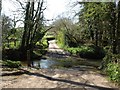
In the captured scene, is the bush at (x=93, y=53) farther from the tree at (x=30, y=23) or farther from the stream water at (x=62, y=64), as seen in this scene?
the tree at (x=30, y=23)

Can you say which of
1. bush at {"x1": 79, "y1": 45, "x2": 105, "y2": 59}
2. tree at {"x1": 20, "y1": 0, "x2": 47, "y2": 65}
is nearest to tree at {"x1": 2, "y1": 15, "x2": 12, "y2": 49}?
tree at {"x1": 20, "y1": 0, "x2": 47, "y2": 65}

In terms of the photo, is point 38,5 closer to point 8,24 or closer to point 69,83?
point 8,24

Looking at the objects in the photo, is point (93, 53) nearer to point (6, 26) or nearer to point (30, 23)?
point (30, 23)

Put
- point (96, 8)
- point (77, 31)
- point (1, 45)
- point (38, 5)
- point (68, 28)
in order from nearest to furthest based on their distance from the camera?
point (96, 8), point (1, 45), point (38, 5), point (77, 31), point (68, 28)

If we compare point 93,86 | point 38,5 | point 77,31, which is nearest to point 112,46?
point 93,86

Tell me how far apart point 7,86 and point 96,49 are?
19829 millimetres

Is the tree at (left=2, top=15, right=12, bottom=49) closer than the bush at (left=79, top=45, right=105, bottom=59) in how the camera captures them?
Yes

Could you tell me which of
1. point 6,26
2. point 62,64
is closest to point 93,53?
point 62,64

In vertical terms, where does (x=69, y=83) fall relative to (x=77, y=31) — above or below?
below

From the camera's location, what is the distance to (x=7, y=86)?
7.96 meters

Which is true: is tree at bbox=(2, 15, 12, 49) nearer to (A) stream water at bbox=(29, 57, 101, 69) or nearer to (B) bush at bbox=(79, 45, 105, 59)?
(A) stream water at bbox=(29, 57, 101, 69)

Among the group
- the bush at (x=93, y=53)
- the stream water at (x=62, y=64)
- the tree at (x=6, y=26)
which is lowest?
the stream water at (x=62, y=64)

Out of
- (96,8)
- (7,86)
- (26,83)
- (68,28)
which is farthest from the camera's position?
(68,28)

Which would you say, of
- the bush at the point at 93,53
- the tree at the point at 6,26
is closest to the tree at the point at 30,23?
the tree at the point at 6,26
